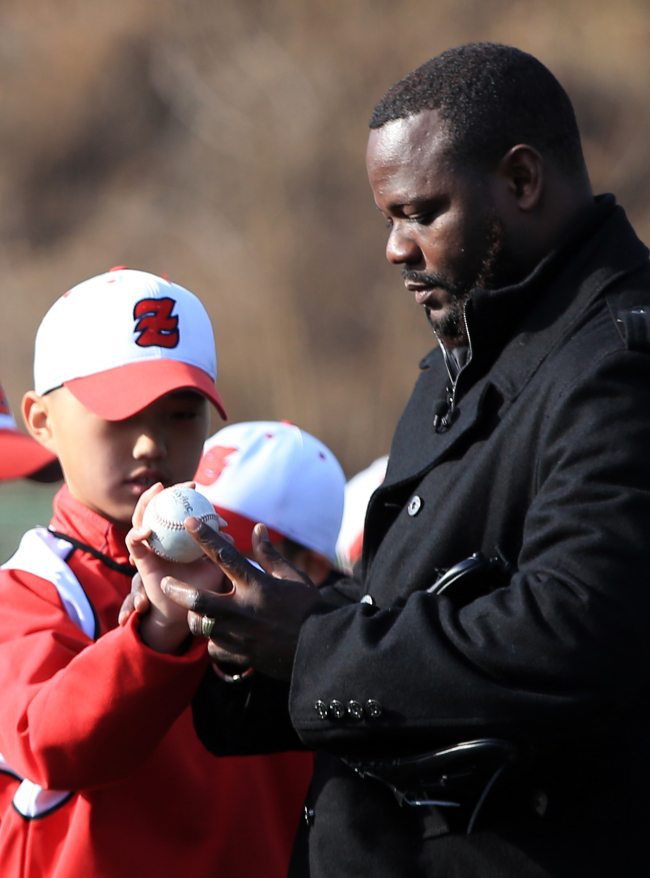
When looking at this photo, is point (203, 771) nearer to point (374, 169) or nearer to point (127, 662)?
point (127, 662)

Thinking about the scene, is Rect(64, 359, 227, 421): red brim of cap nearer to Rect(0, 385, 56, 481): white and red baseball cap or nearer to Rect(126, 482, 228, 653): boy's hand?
Rect(126, 482, 228, 653): boy's hand

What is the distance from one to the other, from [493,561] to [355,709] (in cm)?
29

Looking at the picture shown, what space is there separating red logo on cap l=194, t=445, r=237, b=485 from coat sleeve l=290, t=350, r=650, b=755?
5.13ft

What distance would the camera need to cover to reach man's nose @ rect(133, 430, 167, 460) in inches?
86.7

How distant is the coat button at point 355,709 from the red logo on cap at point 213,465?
5.32 ft

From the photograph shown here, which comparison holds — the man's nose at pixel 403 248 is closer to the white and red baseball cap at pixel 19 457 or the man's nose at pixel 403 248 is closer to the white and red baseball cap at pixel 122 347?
the white and red baseball cap at pixel 122 347

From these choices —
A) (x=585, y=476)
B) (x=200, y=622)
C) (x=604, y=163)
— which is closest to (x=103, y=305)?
(x=200, y=622)

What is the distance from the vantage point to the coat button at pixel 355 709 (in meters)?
1.47

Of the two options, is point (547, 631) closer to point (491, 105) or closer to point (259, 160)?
point (491, 105)

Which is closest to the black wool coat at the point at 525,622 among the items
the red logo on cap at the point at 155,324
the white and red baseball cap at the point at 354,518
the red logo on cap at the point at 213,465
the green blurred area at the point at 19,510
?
the red logo on cap at the point at 155,324

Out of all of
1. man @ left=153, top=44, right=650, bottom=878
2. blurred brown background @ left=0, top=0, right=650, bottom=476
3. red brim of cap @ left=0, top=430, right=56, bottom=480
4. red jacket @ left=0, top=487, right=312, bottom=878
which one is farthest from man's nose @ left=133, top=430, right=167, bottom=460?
blurred brown background @ left=0, top=0, right=650, bottom=476

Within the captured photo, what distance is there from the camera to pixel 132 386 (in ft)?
7.29

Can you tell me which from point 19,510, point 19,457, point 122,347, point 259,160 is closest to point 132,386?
point 122,347

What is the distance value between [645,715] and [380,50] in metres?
11.8
